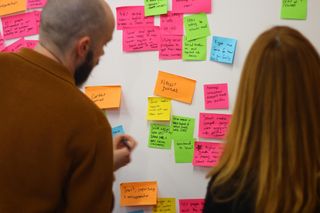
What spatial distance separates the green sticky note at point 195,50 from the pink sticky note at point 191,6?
0.10 m

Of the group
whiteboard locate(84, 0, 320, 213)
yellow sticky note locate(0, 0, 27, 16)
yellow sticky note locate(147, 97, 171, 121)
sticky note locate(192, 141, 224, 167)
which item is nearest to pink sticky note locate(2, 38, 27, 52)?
yellow sticky note locate(0, 0, 27, 16)

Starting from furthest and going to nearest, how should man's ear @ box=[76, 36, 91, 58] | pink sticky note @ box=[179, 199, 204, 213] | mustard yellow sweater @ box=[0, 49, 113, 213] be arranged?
pink sticky note @ box=[179, 199, 204, 213] < man's ear @ box=[76, 36, 91, 58] < mustard yellow sweater @ box=[0, 49, 113, 213]

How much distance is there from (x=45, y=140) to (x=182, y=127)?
0.65 m

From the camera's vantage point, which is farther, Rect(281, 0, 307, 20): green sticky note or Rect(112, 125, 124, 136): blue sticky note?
Rect(112, 125, 124, 136): blue sticky note

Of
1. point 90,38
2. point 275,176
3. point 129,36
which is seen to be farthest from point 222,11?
point 275,176

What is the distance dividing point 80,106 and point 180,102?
0.57 m

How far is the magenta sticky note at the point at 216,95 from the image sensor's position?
5.37ft

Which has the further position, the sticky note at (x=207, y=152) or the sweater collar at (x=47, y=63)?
the sticky note at (x=207, y=152)

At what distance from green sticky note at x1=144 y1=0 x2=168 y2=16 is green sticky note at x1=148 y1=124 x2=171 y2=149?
0.43 metres

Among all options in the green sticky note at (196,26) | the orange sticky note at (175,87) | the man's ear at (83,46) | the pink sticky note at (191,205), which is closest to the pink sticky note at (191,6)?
the green sticky note at (196,26)

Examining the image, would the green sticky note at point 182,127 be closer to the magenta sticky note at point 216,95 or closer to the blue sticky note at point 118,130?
the magenta sticky note at point 216,95

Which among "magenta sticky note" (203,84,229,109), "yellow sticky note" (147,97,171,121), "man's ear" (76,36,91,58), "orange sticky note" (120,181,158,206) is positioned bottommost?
"orange sticky note" (120,181,158,206)

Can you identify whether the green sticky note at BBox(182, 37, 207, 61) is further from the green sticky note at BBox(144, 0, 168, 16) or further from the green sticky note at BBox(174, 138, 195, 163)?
the green sticky note at BBox(174, 138, 195, 163)

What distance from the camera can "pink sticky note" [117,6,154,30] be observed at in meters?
1.66
